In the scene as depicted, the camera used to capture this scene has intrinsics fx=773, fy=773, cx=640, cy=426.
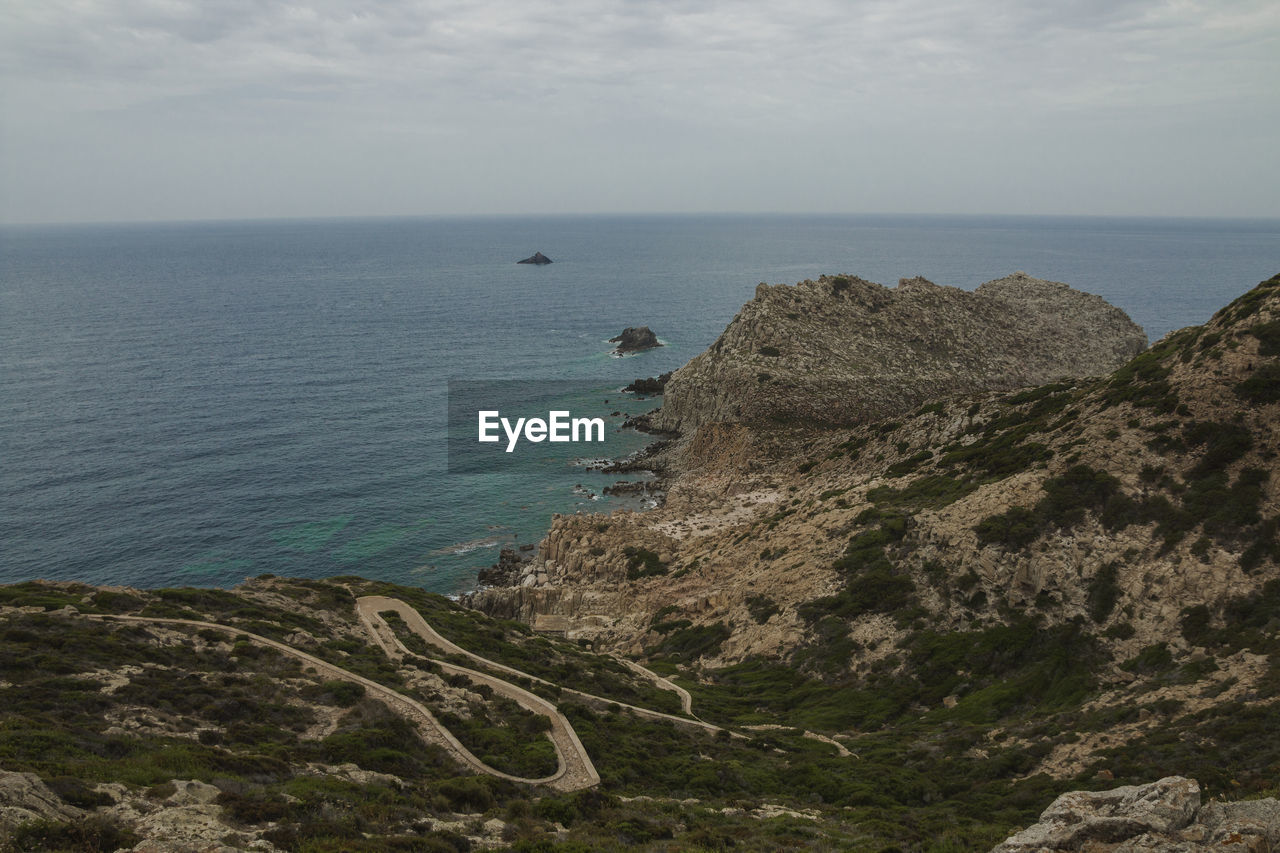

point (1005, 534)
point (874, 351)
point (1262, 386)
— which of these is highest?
point (874, 351)

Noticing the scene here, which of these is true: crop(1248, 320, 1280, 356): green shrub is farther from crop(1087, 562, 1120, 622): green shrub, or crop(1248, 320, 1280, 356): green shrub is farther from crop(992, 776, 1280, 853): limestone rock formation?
crop(992, 776, 1280, 853): limestone rock formation

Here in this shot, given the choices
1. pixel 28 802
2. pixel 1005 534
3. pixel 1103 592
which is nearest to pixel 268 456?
pixel 1005 534

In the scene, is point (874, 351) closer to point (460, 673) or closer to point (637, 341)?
point (637, 341)

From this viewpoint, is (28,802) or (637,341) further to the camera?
(637,341)

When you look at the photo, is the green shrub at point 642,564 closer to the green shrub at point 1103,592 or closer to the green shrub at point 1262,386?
the green shrub at point 1103,592

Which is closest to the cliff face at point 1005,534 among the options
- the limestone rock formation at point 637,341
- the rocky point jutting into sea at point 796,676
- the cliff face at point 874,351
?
the rocky point jutting into sea at point 796,676

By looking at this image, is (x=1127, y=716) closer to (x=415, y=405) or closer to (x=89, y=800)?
(x=89, y=800)

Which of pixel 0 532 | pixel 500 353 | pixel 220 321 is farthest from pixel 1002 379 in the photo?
pixel 220 321
